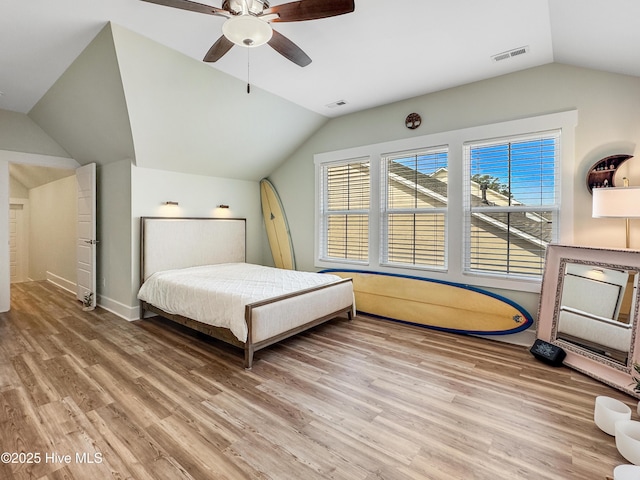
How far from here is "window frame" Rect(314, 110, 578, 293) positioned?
3.07m

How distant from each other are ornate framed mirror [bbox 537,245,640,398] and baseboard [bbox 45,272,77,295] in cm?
700

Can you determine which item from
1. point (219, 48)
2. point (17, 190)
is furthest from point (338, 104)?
point (17, 190)

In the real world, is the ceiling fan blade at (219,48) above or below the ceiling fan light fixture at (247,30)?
above

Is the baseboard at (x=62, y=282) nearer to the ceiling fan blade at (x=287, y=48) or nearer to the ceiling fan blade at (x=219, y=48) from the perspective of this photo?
the ceiling fan blade at (x=219, y=48)

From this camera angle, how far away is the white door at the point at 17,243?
22.3ft

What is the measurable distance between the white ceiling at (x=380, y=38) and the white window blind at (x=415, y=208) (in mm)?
916

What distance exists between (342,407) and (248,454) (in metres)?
0.72

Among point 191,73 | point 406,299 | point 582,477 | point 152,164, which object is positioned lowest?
point 582,477

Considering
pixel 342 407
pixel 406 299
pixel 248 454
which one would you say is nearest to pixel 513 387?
pixel 342 407

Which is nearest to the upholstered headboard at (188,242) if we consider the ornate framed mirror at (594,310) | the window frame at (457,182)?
the window frame at (457,182)

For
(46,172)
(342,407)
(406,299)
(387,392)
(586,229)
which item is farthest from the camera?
(46,172)

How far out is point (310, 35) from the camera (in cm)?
272

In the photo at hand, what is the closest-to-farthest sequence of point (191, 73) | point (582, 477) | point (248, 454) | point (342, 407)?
point (582, 477)
point (248, 454)
point (342, 407)
point (191, 73)

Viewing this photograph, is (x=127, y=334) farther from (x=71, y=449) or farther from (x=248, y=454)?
(x=248, y=454)
